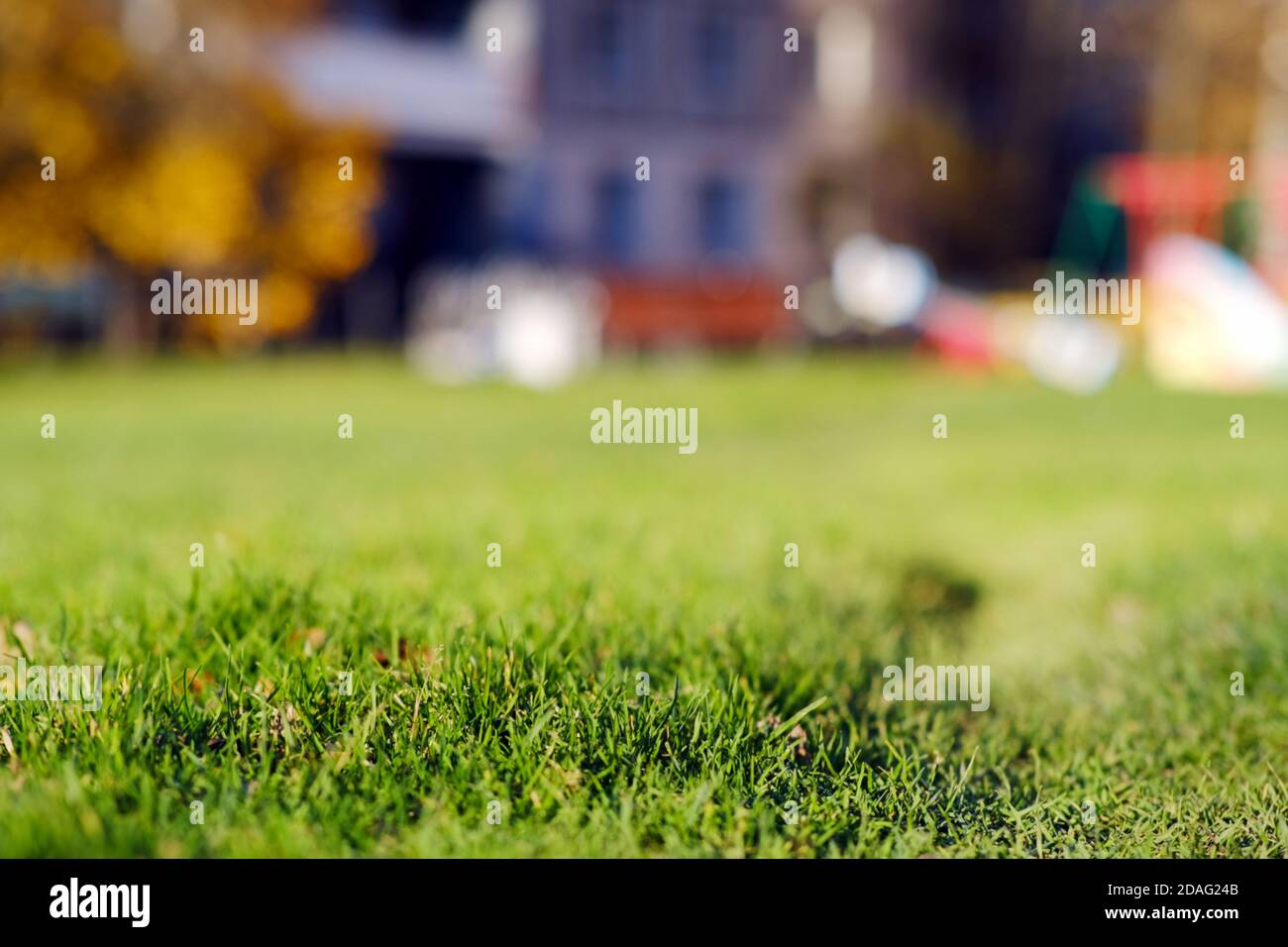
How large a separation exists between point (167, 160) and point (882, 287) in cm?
1045

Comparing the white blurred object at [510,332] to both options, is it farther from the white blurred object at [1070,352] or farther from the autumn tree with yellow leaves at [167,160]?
the white blurred object at [1070,352]

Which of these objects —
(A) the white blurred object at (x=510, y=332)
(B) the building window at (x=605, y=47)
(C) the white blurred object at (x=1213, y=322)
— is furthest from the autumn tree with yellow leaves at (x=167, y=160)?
(C) the white blurred object at (x=1213, y=322)

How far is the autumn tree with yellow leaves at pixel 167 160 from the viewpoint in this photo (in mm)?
17359

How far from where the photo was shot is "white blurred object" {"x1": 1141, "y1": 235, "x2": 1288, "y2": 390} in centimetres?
1580

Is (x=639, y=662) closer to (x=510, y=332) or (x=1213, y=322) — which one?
(x=1213, y=322)

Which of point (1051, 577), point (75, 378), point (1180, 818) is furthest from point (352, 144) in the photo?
point (1180, 818)

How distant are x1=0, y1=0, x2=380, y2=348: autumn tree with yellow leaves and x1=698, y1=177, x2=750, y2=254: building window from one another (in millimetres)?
11888

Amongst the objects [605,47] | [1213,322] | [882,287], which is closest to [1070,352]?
[1213,322]

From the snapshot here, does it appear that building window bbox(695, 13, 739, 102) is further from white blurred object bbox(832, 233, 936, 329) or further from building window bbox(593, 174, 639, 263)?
white blurred object bbox(832, 233, 936, 329)

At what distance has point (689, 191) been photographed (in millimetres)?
30766

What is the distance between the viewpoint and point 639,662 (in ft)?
10.6

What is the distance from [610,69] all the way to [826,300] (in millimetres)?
6622

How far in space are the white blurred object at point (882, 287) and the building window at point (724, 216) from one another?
5.40m
